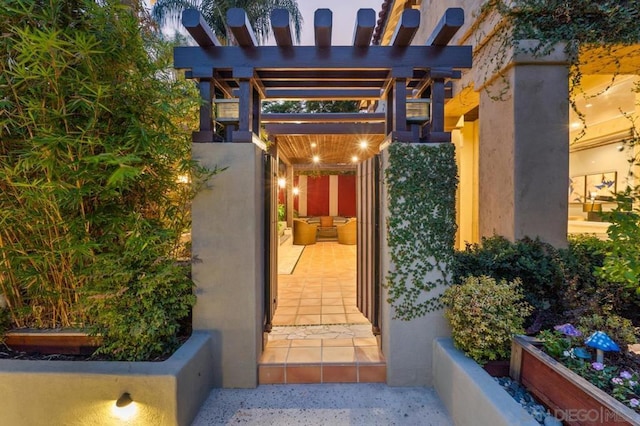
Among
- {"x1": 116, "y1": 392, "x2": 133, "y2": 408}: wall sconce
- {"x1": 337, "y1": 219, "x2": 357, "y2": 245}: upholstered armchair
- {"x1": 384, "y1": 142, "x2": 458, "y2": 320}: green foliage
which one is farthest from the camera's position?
{"x1": 337, "y1": 219, "x2": 357, "y2": 245}: upholstered armchair

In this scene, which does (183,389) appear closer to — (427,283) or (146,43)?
(427,283)

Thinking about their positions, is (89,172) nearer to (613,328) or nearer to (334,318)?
(334,318)

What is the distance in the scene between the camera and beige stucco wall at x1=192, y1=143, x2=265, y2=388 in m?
2.46

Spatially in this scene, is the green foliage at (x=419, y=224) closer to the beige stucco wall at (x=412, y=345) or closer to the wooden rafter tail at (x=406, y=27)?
the beige stucco wall at (x=412, y=345)

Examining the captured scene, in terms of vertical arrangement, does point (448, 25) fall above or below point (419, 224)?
above

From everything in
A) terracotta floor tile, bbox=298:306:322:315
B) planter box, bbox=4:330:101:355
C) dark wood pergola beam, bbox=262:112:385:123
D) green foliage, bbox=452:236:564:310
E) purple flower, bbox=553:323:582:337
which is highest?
dark wood pergola beam, bbox=262:112:385:123

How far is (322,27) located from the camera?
90.6 inches

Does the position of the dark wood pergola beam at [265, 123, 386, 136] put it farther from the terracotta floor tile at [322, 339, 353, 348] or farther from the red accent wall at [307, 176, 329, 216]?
the red accent wall at [307, 176, 329, 216]

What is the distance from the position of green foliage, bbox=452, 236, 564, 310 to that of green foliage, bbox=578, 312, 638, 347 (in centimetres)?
58

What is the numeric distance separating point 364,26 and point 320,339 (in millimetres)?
2828

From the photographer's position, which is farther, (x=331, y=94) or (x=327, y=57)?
(x=331, y=94)

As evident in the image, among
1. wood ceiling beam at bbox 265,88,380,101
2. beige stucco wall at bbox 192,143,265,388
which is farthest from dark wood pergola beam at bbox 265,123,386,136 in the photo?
beige stucco wall at bbox 192,143,265,388

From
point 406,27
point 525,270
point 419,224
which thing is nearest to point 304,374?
point 419,224

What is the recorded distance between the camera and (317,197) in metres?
16.2
